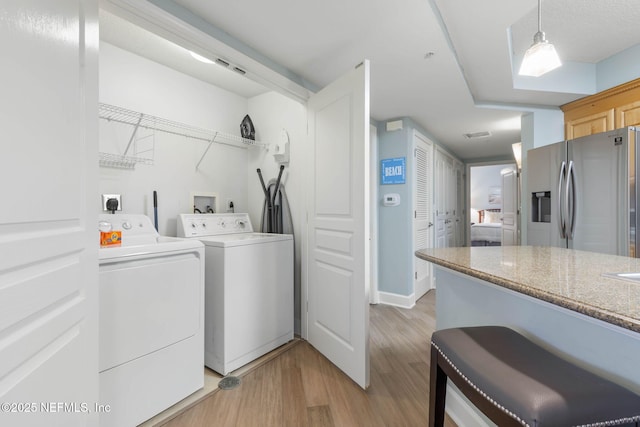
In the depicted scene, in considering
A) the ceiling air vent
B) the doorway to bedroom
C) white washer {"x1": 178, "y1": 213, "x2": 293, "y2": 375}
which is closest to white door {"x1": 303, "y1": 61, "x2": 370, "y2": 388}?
white washer {"x1": 178, "y1": 213, "x2": 293, "y2": 375}

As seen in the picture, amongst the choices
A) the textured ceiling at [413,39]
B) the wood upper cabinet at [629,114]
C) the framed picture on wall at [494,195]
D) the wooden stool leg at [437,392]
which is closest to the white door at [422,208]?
the textured ceiling at [413,39]

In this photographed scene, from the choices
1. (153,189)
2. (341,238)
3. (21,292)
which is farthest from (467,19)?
(153,189)

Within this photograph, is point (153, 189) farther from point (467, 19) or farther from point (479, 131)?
point (479, 131)

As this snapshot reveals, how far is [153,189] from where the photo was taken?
2.24m

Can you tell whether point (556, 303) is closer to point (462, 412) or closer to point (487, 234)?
point (462, 412)

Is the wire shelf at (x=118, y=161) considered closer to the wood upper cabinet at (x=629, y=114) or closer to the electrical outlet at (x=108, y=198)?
the electrical outlet at (x=108, y=198)

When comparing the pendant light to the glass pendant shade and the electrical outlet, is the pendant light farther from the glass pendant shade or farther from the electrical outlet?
the electrical outlet

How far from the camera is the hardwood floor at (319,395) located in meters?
1.52

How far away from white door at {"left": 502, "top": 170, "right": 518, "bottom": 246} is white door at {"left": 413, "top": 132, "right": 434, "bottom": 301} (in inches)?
86.8

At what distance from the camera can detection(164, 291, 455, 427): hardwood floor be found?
1.52 meters

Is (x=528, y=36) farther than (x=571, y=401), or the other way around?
(x=528, y=36)

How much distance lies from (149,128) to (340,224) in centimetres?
166

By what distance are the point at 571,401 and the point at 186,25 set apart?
2.14 metres

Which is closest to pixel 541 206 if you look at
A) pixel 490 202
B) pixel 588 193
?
pixel 588 193
